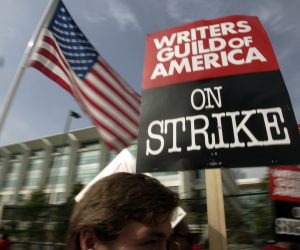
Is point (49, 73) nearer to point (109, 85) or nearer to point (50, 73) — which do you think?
point (50, 73)

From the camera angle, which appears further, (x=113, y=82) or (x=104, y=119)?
(x=113, y=82)

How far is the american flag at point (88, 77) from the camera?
Result: 3426 millimetres

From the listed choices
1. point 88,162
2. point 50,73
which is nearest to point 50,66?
point 50,73

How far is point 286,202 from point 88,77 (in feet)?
9.11

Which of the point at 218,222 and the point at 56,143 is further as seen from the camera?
the point at 56,143

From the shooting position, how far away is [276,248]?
2494 mm

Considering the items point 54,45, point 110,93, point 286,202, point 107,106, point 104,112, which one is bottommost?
point 286,202

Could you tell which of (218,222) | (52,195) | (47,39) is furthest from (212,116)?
→ (52,195)

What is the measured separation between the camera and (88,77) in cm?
379

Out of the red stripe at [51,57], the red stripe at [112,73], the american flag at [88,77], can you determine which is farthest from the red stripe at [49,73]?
the red stripe at [112,73]

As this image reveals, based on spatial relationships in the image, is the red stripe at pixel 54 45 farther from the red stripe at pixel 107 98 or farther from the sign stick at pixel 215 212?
the sign stick at pixel 215 212

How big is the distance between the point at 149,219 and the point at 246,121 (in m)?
1.11

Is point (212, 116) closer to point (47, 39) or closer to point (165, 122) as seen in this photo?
point (165, 122)

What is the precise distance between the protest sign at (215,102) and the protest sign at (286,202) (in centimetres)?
109
